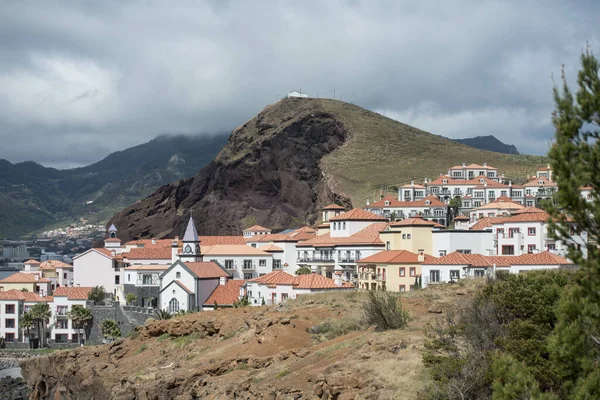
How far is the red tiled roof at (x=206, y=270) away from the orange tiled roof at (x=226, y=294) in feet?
4.61

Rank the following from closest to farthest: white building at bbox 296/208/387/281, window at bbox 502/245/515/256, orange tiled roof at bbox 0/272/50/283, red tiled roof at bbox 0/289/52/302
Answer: window at bbox 502/245/515/256 → white building at bbox 296/208/387/281 → red tiled roof at bbox 0/289/52/302 → orange tiled roof at bbox 0/272/50/283

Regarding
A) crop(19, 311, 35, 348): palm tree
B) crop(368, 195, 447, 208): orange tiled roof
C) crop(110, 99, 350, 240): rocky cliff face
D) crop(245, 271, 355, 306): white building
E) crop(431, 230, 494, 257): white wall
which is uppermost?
crop(110, 99, 350, 240): rocky cliff face

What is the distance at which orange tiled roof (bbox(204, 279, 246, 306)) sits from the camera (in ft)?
241

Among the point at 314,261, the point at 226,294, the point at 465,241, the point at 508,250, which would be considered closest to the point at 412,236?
the point at 465,241

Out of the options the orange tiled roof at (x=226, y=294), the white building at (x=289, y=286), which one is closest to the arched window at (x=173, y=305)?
the orange tiled roof at (x=226, y=294)

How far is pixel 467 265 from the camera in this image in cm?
5697

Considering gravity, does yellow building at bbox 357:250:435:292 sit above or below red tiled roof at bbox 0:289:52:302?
above

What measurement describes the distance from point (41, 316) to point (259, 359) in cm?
6326

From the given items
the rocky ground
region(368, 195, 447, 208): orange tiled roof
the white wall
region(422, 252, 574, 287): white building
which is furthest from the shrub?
region(368, 195, 447, 208): orange tiled roof

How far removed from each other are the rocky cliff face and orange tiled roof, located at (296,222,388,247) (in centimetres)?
5982

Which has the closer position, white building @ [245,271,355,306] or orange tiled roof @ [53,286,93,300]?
white building @ [245,271,355,306]

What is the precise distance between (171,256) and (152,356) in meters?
49.0

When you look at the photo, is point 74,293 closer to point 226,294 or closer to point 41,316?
point 41,316

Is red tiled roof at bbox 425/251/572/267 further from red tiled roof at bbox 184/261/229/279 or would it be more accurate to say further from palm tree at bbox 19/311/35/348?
palm tree at bbox 19/311/35/348
